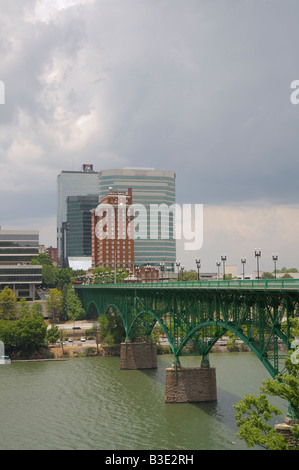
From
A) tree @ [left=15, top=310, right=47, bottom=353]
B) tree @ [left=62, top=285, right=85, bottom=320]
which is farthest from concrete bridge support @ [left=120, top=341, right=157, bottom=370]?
tree @ [left=62, top=285, right=85, bottom=320]

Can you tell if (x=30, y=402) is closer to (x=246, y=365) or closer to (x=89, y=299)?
(x=246, y=365)

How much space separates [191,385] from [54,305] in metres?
85.9

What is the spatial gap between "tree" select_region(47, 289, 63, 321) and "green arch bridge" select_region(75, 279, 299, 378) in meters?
53.7

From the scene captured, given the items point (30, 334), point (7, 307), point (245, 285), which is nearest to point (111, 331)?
point (30, 334)

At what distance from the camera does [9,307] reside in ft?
429

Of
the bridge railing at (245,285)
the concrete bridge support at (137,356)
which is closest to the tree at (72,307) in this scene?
the concrete bridge support at (137,356)

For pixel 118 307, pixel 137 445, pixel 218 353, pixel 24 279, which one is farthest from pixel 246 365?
pixel 24 279

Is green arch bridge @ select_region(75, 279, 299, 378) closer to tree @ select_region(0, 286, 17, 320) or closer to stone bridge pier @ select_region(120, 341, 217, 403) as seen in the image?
stone bridge pier @ select_region(120, 341, 217, 403)

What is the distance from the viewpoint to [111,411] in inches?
2402

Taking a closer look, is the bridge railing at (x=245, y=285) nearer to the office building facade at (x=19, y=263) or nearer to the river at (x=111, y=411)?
the river at (x=111, y=411)

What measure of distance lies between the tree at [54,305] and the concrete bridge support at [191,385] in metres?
84.7

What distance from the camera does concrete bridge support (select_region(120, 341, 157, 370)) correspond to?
92.5 m

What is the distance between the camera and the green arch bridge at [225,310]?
133 feet

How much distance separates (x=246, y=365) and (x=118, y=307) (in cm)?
2658
